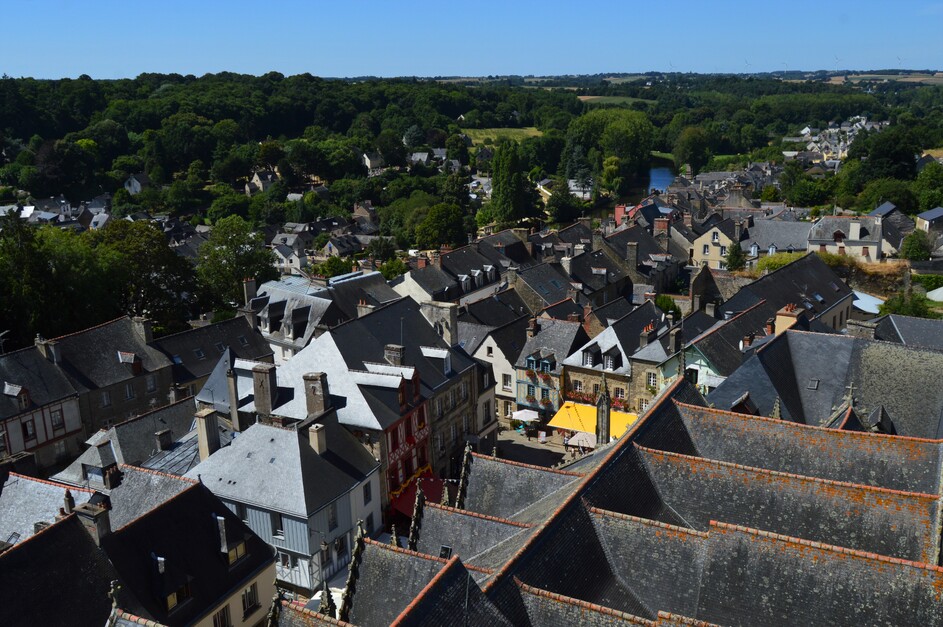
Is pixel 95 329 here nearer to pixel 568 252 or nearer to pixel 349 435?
→ pixel 349 435

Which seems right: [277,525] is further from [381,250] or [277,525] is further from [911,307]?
[381,250]

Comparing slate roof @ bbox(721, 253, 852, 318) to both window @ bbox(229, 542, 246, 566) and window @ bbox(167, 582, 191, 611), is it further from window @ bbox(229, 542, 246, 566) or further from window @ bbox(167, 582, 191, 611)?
window @ bbox(167, 582, 191, 611)

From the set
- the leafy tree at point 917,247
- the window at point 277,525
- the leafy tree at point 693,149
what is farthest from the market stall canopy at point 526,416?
the leafy tree at point 693,149

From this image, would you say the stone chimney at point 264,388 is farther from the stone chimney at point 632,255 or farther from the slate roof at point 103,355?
the stone chimney at point 632,255

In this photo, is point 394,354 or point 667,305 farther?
point 667,305

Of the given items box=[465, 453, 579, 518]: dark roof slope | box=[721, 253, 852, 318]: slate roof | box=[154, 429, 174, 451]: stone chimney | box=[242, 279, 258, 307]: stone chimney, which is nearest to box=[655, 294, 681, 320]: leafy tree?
box=[721, 253, 852, 318]: slate roof

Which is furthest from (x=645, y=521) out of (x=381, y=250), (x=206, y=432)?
(x=381, y=250)
